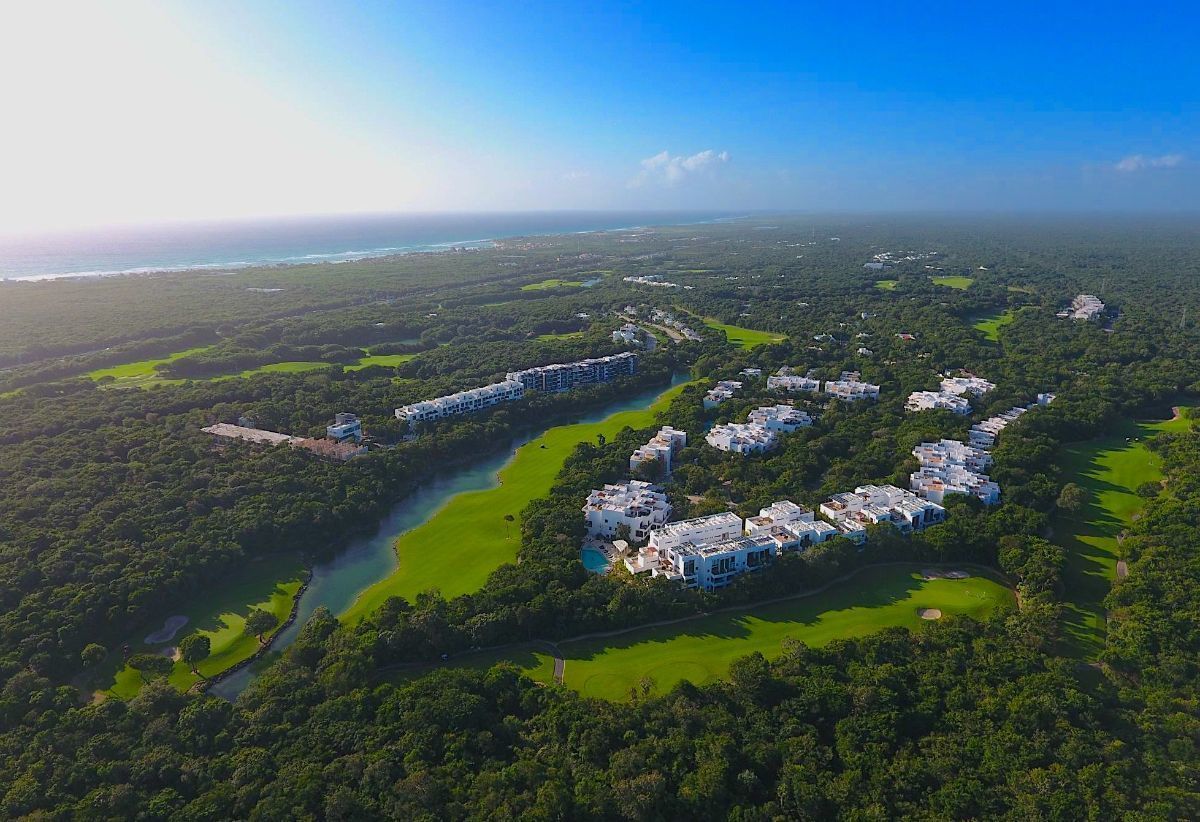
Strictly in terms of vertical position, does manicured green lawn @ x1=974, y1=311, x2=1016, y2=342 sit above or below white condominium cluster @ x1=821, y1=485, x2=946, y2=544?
Answer: above

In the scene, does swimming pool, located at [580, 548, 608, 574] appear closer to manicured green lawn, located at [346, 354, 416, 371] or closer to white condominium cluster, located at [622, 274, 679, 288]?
manicured green lawn, located at [346, 354, 416, 371]

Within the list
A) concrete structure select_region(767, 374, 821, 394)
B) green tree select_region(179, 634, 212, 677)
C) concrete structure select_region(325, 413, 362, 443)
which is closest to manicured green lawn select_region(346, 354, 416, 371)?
concrete structure select_region(325, 413, 362, 443)

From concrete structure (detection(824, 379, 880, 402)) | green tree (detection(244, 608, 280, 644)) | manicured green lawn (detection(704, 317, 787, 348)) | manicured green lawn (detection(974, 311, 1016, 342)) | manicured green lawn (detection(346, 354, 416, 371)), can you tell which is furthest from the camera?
manicured green lawn (detection(974, 311, 1016, 342))

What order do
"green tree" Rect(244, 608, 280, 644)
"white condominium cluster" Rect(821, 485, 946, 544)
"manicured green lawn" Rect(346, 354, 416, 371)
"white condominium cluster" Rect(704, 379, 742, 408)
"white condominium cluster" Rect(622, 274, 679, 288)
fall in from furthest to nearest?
"white condominium cluster" Rect(622, 274, 679, 288)
"manicured green lawn" Rect(346, 354, 416, 371)
"white condominium cluster" Rect(704, 379, 742, 408)
"white condominium cluster" Rect(821, 485, 946, 544)
"green tree" Rect(244, 608, 280, 644)

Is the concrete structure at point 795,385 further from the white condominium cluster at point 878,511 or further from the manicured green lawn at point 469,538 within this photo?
the white condominium cluster at point 878,511

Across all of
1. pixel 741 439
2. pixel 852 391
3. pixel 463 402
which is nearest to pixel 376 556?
pixel 463 402

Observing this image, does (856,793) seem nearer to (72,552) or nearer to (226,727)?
(226,727)
